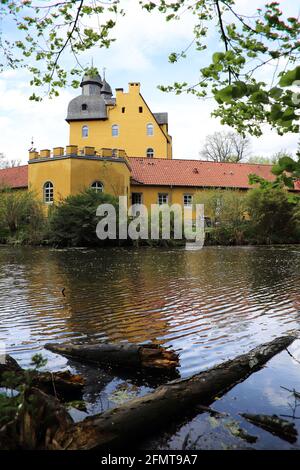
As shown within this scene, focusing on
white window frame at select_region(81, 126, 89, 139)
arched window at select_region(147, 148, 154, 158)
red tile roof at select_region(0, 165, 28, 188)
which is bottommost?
red tile roof at select_region(0, 165, 28, 188)

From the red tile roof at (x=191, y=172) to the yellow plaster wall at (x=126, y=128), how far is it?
6.33m

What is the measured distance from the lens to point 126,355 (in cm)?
426

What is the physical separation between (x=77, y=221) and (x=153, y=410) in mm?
24535

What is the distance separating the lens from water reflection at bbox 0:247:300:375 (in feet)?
17.1

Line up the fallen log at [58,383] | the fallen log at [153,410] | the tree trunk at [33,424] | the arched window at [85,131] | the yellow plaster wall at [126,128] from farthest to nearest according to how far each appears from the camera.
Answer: the arched window at [85,131]
the yellow plaster wall at [126,128]
the fallen log at [58,383]
the fallen log at [153,410]
the tree trunk at [33,424]

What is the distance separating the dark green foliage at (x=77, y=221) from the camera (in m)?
27.1

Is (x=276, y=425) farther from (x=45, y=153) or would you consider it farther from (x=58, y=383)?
(x=45, y=153)

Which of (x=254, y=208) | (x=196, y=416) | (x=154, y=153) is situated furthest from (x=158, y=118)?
(x=196, y=416)

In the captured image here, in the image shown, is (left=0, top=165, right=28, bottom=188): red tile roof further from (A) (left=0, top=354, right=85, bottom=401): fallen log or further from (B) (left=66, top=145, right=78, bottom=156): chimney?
(A) (left=0, top=354, right=85, bottom=401): fallen log

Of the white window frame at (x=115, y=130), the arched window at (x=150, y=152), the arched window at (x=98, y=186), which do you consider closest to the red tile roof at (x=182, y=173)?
the arched window at (x=98, y=186)

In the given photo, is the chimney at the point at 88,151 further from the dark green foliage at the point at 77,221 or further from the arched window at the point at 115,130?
the arched window at the point at 115,130

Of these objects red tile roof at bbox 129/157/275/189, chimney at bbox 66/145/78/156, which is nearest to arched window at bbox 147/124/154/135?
red tile roof at bbox 129/157/275/189

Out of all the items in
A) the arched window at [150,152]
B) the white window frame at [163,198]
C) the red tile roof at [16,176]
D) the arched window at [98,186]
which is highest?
the arched window at [150,152]

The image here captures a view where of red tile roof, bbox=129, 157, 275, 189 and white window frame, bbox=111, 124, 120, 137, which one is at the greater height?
white window frame, bbox=111, 124, 120, 137
